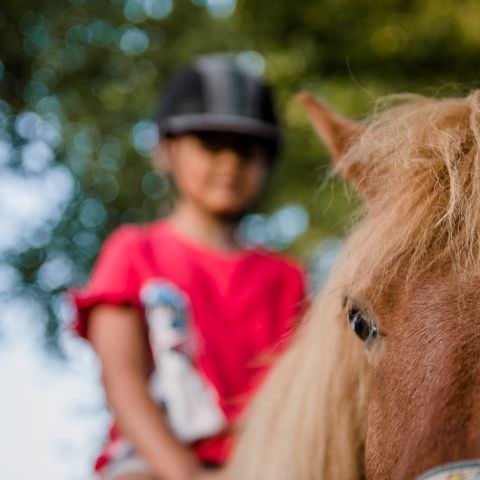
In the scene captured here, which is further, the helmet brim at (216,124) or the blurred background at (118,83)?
the blurred background at (118,83)

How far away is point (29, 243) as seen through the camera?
11508 millimetres

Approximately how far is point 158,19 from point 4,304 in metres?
4.71

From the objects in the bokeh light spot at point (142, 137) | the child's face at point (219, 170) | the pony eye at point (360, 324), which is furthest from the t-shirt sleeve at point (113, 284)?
the bokeh light spot at point (142, 137)

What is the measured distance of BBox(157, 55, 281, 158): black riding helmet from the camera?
309 centimetres

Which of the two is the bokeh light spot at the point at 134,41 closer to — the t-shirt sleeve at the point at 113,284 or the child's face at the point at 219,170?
the child's face at the point at 219,170

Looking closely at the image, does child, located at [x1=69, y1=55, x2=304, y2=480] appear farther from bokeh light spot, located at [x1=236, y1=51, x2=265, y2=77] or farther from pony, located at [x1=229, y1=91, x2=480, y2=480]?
bokeh light spot, located at [x1=236, y1=51, x2=265, y2=77]

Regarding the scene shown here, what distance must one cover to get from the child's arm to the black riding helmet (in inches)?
34.5

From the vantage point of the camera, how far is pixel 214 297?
280cm

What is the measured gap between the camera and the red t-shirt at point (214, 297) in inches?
103

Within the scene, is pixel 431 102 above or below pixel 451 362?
above

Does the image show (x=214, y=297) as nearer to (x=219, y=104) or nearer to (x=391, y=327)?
(x=219, y=104)

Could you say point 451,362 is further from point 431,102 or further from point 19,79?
point 19,79

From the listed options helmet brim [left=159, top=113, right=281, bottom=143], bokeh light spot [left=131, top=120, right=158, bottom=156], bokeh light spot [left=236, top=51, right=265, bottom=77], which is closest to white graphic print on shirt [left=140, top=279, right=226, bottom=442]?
helmet brim [left=159, top=113, right=281, bottom=143]

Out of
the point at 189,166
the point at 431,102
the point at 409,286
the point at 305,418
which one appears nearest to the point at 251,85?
the point at 189,166
